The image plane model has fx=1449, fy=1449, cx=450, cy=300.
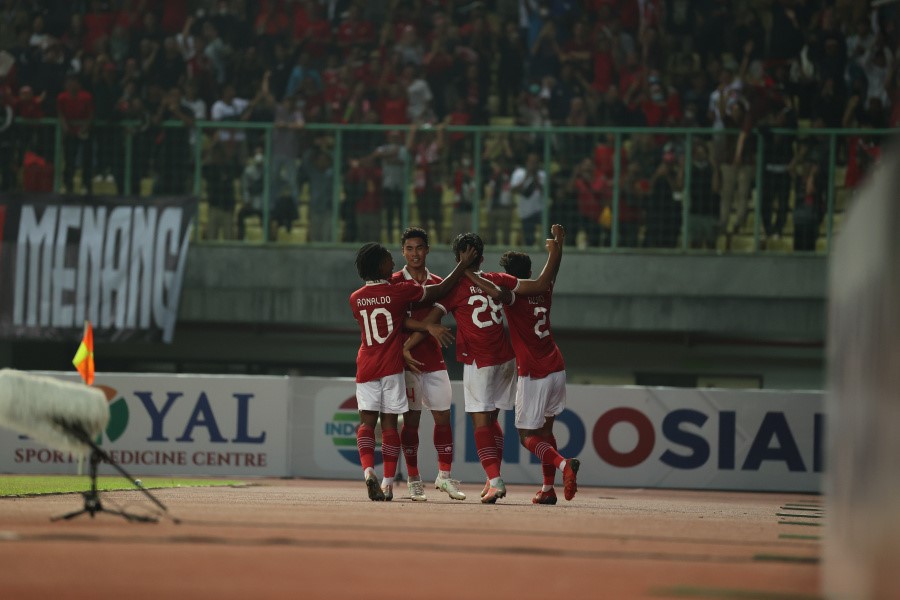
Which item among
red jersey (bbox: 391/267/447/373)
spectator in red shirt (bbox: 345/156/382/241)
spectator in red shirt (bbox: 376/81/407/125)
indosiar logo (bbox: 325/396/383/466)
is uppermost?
spectator in red shirt (bbox: 376/81/407/125)

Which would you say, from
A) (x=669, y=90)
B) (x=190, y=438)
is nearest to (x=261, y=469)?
(x=190, y=438)

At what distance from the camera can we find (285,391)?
61.3 ft

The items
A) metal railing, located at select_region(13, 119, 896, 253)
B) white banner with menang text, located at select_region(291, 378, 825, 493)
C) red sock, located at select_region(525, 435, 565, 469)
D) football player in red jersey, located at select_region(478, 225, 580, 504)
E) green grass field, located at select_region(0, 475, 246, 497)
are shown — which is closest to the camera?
red sock, located at select_region(525, 435, 565, 469)

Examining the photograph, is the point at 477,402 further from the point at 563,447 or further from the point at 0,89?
the point at 0,89

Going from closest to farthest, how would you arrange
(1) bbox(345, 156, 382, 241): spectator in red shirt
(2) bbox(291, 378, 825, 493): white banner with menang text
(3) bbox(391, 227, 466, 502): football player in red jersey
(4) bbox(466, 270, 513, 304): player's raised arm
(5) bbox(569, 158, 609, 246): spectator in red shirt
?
(4) bbox(466, 270, 513, 304): player's raised arm
(3) bbox(391, 227, 466, 502): football player in red jersey
(2) bbox(291, 378, 825, 493): white banner with menang text
(5) bbox(569, 158, 609, 246): spectator in red shirt
(1) bbox(345, 156, 382, 241): spectator in red shirt

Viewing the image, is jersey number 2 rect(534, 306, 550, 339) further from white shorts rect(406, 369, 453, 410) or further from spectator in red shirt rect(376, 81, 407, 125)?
spectator in red shirt rect(376, 81, 407, 125)

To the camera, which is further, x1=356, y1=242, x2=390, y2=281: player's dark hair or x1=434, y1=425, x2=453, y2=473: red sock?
x1=434, y1=425, x2=453, y2=473: red sock

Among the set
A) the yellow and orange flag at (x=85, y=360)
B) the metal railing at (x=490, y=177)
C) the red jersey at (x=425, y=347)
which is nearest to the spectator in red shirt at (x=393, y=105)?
the metal railing at (x=490, y=177)

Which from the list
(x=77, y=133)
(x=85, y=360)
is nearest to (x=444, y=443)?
(x=85, y=360)

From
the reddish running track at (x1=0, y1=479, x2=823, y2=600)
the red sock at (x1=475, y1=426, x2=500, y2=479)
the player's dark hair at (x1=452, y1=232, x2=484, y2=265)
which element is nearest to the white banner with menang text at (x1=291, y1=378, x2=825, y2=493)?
the red sock at (x1=475, y1=426, x2=500, y2=479)

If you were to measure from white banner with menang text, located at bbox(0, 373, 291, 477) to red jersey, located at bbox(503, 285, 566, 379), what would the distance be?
282 inches

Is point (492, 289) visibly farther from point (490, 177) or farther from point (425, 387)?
point (490, 177)

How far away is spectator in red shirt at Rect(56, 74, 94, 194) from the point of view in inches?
853

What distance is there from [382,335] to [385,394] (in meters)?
0.48
